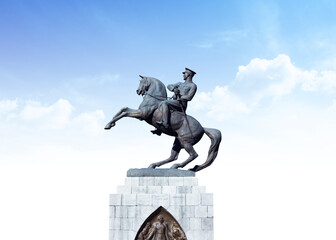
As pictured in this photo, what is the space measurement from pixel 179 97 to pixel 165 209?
12.0 ft

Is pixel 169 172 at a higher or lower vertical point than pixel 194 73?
lower

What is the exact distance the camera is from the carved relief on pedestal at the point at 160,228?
1435 cm

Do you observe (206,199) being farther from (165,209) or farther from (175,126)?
(175,126)

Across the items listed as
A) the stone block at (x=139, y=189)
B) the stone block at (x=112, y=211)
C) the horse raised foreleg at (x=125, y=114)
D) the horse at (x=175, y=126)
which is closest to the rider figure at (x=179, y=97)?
the horse at (x=175, y=126)

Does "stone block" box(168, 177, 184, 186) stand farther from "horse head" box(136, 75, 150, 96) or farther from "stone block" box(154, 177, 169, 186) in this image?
"horse head" box(136, 75, 150, 96)

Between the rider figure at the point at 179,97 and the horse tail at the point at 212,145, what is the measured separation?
43.4 inches

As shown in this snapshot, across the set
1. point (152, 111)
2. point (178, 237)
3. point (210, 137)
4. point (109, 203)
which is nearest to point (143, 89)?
point (152, 111)

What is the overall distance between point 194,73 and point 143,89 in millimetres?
1714

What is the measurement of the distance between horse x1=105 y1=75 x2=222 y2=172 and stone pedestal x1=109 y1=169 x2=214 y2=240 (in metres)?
1.05

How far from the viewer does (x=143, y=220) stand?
47.5 ft

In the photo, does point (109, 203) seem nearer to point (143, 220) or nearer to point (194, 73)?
point (143, 220)

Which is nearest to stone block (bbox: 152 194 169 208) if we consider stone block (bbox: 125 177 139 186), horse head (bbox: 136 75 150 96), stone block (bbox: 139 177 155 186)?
stone block (bbox: 139 177 155 186)

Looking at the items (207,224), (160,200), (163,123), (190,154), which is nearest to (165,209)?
(160,200)

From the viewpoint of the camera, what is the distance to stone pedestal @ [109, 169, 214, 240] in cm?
1439
